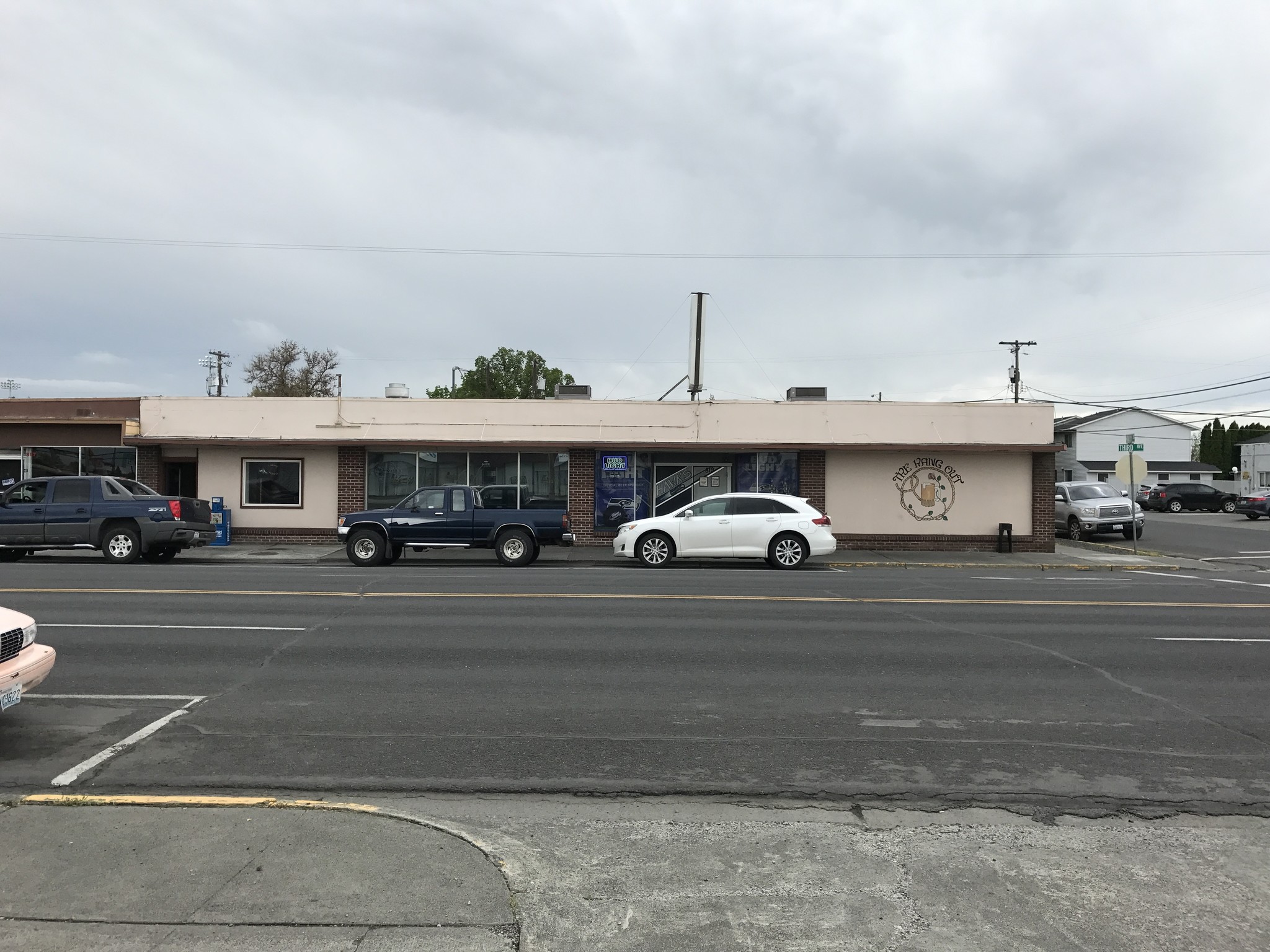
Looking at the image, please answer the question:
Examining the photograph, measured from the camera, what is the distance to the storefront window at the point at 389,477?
24.1 metres

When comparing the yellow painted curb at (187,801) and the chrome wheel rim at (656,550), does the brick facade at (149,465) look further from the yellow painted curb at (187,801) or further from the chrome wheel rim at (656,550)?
the yellow painted curb at (187,801)

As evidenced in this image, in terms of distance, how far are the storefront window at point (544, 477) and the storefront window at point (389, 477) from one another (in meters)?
2.97

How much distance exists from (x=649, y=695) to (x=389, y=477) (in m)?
18.2

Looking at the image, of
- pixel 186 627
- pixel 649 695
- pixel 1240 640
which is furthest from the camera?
pixel 1240 640

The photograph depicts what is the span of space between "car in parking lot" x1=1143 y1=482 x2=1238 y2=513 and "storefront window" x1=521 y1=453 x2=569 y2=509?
37783 millimetres

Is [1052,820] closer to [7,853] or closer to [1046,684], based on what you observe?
[1046,684]

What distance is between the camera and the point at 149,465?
24.1m

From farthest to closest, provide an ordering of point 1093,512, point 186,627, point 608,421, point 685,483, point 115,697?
point 1093,512 < point 685,483 < point 608,421 < point 186,627 < point 115,697

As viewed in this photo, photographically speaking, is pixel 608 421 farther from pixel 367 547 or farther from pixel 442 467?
pixel 367 547

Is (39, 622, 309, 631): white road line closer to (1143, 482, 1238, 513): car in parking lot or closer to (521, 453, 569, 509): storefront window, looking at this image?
(521, 453, 569, 509): storefront window

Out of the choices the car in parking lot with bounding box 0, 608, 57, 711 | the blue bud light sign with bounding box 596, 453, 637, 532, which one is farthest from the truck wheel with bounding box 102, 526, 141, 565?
the car in parking lot with bounding box 0, 608, 57, 711

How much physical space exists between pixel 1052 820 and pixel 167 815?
15.6ft

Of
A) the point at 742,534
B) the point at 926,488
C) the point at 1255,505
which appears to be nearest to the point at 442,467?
the point at 742,534

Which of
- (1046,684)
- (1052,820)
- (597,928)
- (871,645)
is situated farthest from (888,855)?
(871,645)
